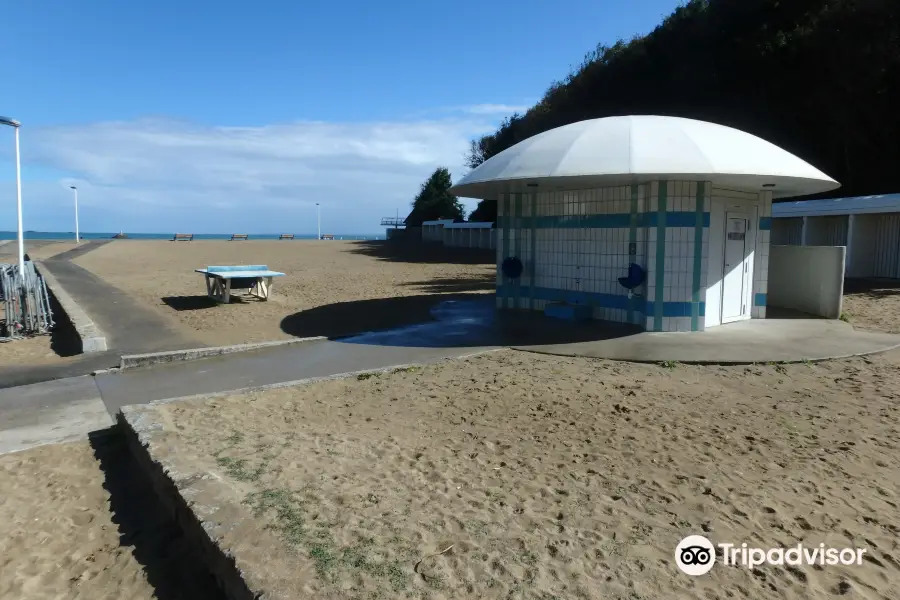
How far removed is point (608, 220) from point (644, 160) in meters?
2.03

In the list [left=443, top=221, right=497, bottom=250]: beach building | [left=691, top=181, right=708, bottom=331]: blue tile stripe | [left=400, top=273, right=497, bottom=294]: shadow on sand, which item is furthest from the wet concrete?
[left=443, top=221, right=497, bottom=250]: beach building

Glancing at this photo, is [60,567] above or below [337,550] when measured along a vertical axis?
below

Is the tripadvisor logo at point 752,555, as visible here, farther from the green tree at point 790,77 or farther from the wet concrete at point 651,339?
the green tree at point 790,77

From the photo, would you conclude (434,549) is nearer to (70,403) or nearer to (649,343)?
(70,403)

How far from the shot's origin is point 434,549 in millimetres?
3557

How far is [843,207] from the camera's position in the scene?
66.7 feet

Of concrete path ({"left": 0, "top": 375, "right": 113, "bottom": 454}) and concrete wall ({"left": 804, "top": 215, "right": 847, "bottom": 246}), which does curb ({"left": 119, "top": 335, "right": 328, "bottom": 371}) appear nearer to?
concrete path ({"left": 0, "top": 375, "right": 113, "bottom": 454})

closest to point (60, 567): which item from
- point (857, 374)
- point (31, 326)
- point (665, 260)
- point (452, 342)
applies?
point (452, 342)

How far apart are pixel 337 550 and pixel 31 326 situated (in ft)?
39.5

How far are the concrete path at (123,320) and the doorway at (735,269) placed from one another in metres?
9.81

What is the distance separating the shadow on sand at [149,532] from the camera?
144 inches

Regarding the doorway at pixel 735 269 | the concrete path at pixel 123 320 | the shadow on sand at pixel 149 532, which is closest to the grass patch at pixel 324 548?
the shadow on sand at pixel 149 532

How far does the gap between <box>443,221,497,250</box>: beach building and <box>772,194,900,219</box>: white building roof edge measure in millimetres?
22079

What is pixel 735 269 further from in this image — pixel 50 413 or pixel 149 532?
pixel 50 413
